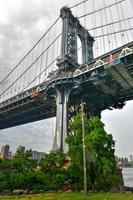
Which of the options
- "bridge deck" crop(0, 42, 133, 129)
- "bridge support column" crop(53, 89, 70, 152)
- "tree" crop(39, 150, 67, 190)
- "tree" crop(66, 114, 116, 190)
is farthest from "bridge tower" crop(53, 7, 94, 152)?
"tree" crop(66, 114, 116, 190)

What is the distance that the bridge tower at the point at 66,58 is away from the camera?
2000 inches

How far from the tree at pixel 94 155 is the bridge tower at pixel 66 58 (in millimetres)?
15284

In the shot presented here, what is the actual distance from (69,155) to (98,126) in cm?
528

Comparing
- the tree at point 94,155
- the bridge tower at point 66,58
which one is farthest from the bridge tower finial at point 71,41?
the tree at point 94,155

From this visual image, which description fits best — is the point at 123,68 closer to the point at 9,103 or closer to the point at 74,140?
the point at 74,140

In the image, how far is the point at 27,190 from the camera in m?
30.3

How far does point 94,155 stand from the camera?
30922 mm

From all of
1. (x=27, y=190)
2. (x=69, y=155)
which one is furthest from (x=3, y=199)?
(x=69, y=155)

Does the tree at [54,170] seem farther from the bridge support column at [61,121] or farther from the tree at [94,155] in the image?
the bridge support column at [61,121]

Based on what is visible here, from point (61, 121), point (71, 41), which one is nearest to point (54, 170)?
point (61, 121)

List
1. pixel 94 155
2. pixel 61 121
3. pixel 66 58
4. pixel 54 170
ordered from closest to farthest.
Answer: pixel 94 155 → pixel 54 170 → pixel 61 121 → pixel 66 58

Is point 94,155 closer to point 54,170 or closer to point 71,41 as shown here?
point 54,170

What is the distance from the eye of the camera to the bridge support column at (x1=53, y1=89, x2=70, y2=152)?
161 feet

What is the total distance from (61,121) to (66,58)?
14.8m
